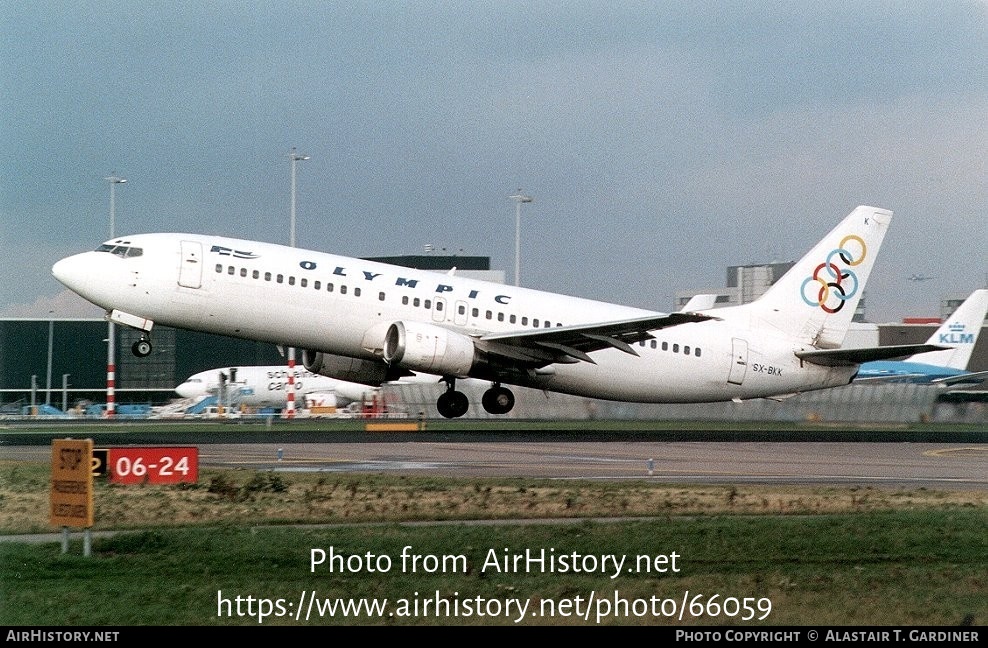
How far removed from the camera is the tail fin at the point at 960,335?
183 ft

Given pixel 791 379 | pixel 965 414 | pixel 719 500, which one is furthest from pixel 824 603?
pixel 965 414

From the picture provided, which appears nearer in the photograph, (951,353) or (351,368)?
(351,368)

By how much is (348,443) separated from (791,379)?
Answer: 14.3 metres

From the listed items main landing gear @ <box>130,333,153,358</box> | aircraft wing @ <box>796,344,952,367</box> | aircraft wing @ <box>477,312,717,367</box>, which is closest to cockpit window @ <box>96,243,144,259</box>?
main landing gear @ <box>130,333,153,358</box>

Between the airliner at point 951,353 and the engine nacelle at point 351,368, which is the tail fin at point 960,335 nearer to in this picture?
the airliner at point 951,353

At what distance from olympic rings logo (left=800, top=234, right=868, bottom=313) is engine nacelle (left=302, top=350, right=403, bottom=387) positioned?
45.2ft

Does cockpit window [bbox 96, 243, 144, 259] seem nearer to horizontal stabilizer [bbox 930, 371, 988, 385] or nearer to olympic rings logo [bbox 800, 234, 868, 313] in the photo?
olympic rings logo [bbox 800, 234, 868, 313]

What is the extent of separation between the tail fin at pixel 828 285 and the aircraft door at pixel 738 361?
1.29 meters

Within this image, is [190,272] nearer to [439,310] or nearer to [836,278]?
[439,310]

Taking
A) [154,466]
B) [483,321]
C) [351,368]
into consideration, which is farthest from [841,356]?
[154,466]

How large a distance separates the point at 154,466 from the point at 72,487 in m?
9.41

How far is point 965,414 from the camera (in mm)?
43562

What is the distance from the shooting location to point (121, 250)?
3359 centimetres
